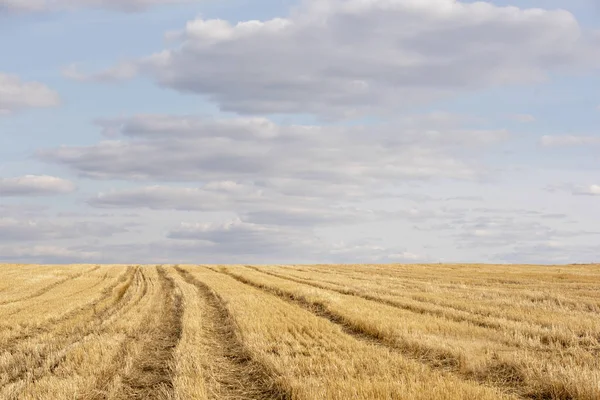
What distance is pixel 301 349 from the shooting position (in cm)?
1503


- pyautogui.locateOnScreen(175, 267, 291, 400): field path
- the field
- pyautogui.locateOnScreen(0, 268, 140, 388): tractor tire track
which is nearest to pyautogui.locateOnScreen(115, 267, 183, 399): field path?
the field

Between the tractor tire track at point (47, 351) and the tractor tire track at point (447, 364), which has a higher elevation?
the tractor tire track at point (447, 364)

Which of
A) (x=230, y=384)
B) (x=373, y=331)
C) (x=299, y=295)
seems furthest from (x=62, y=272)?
(x=230, y=384)

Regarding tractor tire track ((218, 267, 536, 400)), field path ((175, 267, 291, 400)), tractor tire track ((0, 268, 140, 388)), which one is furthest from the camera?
tractor tire track ((0, 268, 140, 388))

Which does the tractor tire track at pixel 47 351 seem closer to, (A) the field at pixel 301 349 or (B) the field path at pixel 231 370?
(A) the field at pixel 301 349

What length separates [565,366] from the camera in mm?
13133

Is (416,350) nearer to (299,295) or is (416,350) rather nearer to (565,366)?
(565,366)

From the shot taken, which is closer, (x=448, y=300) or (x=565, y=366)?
(x=565, y=366)

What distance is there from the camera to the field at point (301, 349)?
11258 millimetres

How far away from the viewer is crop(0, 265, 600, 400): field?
1126cm

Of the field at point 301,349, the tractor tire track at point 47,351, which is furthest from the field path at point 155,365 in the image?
the tractor tire track at point 47,351

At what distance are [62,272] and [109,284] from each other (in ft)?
61.2

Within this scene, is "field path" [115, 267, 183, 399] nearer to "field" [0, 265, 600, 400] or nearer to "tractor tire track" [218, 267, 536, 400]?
"field" [0, 265, 600, 400]

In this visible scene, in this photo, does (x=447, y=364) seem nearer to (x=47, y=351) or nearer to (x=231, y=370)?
(x=231, y=370)
